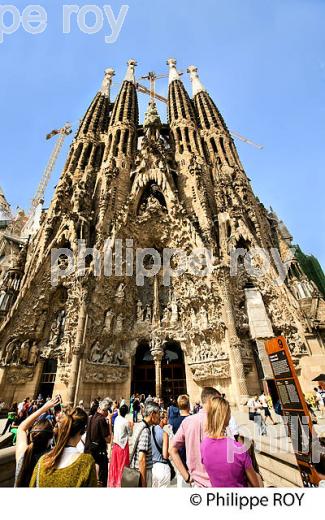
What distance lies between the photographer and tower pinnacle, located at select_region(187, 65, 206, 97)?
25.7m

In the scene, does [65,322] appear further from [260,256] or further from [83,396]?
[260,256]

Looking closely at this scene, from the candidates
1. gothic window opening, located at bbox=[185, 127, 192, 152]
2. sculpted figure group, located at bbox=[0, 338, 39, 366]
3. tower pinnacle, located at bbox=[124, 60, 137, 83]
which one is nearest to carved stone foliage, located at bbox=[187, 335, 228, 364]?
sculpted figure group, located at bbox=[0, 338, 39, 366]

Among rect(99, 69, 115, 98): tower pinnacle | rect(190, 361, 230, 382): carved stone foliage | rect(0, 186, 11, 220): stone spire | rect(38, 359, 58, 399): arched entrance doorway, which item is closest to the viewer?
rect(190, 361, 230, 382): carved stone foliage

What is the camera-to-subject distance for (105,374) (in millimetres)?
10305

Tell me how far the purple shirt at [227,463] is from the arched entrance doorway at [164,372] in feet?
34.9

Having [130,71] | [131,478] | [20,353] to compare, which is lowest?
[131,478]

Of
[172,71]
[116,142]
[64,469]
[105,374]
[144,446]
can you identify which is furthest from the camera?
[172,71]

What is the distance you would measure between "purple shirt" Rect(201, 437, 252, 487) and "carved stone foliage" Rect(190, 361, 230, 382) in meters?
9.11

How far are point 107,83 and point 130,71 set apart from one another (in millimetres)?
3502

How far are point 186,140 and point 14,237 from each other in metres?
18.7

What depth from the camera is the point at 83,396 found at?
9500mm

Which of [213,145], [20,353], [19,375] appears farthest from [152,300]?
[213,145]

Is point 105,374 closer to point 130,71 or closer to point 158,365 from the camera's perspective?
point 158,365

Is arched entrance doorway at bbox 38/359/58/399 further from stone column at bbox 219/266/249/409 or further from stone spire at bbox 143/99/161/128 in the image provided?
stone spire at bbox 143/99/161/128
